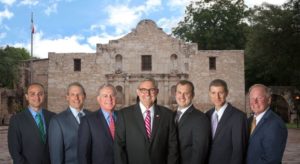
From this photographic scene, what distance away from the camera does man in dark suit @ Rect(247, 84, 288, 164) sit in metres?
5.14

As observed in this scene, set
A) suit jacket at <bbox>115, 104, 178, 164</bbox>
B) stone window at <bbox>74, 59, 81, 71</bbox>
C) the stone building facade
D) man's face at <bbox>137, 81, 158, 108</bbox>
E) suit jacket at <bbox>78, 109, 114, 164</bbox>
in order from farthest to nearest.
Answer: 1. stone window at <bbox>74, 59, 81, 71</bbox>
2. the stone building facade
3. suit jacket at <bbox>78, 109, 114, 164</bbox>
4. man's face at <bbox>137, 81, 158, 108</bbox>
5. suit jacket at <bbox>115, 104, 178, 164</bbox>

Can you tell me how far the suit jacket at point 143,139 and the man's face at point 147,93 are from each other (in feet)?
0.34

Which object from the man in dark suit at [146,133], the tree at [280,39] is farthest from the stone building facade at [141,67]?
the man in dark suit at [146,133]

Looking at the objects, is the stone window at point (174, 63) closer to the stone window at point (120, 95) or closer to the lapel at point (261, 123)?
the stone window at point (120, 95)

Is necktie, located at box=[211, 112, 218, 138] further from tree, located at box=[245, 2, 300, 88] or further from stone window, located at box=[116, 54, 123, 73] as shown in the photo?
stone window, located at box=[116, 54, 123, 73]

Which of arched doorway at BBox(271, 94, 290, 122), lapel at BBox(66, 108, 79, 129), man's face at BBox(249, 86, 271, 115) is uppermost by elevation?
man's face at BBox(249, 86, 271, 115)

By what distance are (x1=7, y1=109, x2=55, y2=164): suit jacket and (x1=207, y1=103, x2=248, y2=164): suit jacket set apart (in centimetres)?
230

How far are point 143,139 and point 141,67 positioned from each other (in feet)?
86.6

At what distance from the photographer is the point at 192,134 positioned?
545cm

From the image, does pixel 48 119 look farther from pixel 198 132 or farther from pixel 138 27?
pixel 138 27

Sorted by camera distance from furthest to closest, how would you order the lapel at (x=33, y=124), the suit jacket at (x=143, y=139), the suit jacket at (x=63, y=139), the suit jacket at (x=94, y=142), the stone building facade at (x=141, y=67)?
the stone building facade at (x=141, y=67)
the lapel at (x=33, y=124)
the suit jacket at (x=63, y=139)
the suit jacket at (x=94, y=142)
the suit jacket at (x=143, y=139)

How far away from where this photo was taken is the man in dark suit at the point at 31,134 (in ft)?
18.8

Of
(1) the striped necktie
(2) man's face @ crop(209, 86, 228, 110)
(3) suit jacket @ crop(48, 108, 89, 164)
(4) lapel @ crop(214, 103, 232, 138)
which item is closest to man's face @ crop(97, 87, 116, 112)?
(3) suit jacket @ crop(48, 108, 89, 164)

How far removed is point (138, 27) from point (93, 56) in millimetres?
4011
